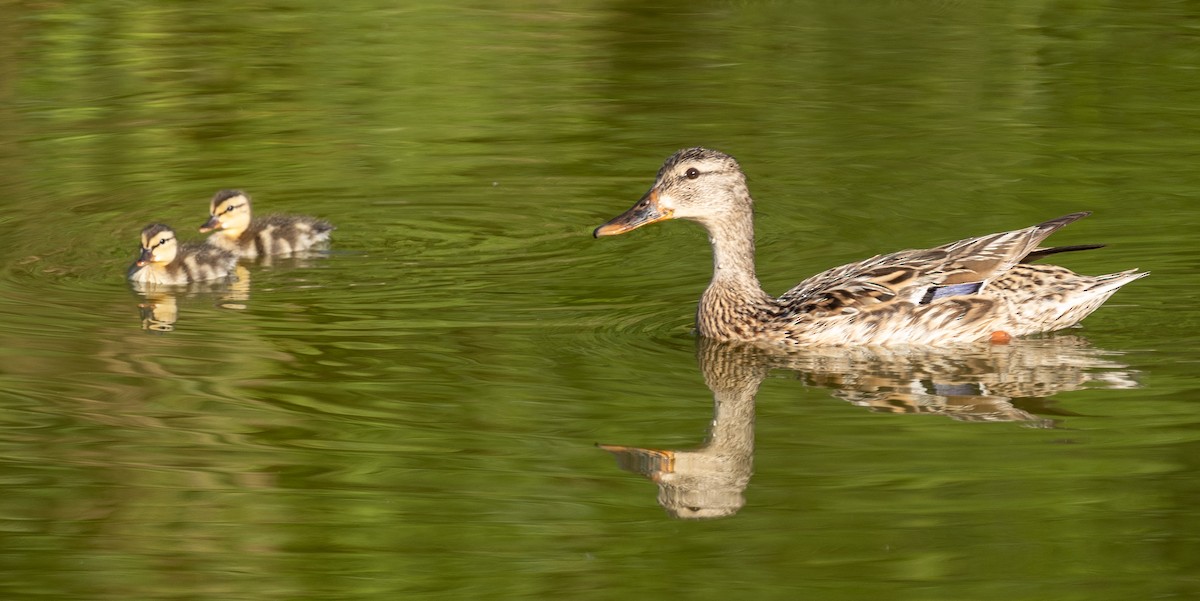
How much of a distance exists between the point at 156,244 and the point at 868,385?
13.4ft

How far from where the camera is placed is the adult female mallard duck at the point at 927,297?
26.6 feet

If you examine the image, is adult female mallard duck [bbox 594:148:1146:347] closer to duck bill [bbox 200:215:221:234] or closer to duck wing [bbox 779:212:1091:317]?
duck wing [bbox 779:212:1091:317]

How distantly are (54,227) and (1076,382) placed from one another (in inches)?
237

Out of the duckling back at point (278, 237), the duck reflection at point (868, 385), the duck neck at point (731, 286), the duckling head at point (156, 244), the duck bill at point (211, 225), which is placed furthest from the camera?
the duck bill at point (211, 225)

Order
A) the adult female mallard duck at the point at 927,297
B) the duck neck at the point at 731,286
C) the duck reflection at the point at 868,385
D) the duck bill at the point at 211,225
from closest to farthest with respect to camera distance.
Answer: the duck reflection at the point at 868,385, the adult female mallard duck at the point at 927,297, the duck neck at the point at 731,286, the duck bill at the point at 211,225

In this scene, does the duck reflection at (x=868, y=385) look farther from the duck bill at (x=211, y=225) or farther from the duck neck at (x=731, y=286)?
the duck bill at (x=211, y=225)

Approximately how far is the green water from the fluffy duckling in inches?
6.4

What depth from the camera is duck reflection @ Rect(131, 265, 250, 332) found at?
9.02 m

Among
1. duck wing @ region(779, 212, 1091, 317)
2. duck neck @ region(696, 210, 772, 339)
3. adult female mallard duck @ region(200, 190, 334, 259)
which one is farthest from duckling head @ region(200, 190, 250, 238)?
duck wing @ region(779, 212, 1091, 317)

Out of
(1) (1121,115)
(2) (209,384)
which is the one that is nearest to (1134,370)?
(2) (209,384)

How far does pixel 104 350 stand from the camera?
830 cm

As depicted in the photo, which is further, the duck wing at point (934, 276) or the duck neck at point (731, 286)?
the duck neck at point (731, 286)

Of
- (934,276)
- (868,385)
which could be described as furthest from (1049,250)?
(868,385)

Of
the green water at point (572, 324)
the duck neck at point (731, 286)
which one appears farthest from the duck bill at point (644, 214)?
the green water at point (572, 324)
